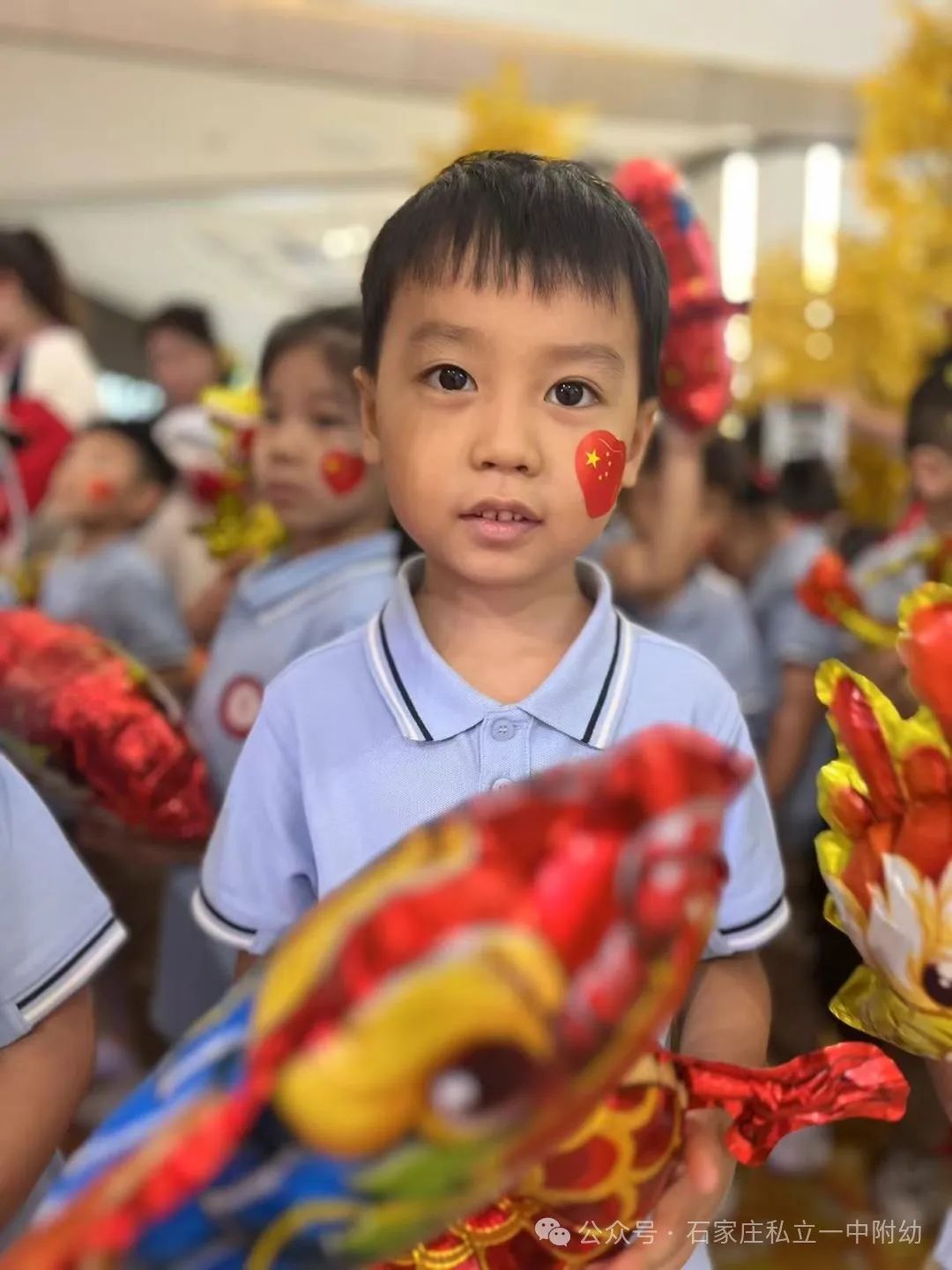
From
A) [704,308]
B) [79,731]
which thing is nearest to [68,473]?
[79,731]

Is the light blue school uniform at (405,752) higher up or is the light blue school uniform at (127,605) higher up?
the light blue school uniform at (405,752)

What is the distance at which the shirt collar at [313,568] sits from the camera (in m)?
1.32

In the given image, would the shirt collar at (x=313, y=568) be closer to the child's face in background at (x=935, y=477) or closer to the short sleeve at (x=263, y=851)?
the short sleeve at (x=263, y=851)

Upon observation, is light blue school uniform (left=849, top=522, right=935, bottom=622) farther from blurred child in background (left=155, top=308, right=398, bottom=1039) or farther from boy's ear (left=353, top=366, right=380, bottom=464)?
boy's ear (left=353, top=366, right=380, bottom=464)

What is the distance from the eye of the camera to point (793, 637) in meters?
2.37

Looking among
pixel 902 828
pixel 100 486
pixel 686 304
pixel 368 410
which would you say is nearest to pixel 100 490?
pixel 100 486

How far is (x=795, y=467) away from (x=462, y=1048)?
3.16 metres

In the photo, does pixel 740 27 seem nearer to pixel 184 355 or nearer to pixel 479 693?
pixel 184 355

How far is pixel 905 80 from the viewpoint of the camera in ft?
12.3

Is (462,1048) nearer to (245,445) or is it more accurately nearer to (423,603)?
(423,603)

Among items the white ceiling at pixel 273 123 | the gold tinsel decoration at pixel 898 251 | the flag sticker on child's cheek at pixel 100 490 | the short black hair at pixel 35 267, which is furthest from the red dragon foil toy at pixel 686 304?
the white ceiling at pixel 273 123

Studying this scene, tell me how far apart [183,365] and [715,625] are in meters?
1.40

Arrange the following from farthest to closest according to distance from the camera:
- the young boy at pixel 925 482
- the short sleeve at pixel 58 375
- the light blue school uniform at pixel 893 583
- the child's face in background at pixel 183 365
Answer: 1. the child's face in background at pixel 183 365
2. the short sleeve at pixel 58 375
3. the light blue school uniform at pixel 893 583
4. the young boy at pixel 925 482

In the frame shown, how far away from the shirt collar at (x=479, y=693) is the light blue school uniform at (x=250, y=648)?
0.40 m
